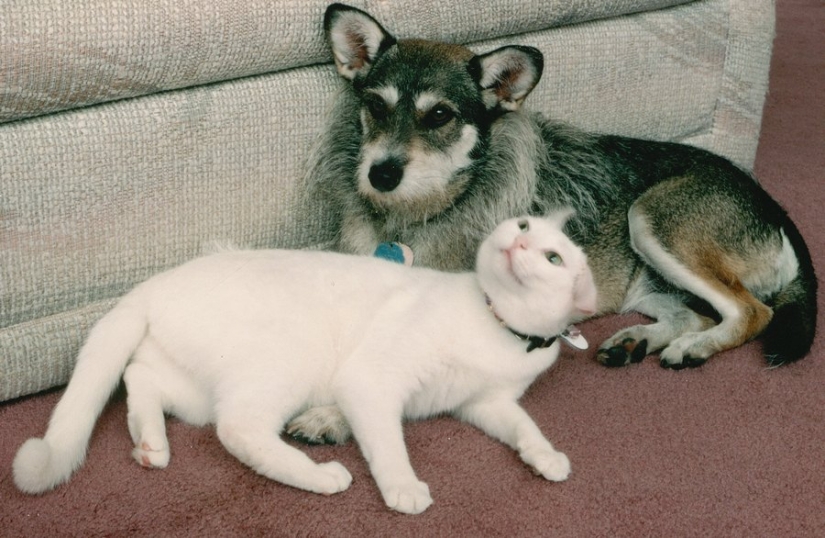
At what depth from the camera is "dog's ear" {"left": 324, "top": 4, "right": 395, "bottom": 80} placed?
1886mm

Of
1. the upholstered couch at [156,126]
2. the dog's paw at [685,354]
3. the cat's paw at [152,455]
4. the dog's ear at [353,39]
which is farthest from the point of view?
the dog's paw at [685,354]

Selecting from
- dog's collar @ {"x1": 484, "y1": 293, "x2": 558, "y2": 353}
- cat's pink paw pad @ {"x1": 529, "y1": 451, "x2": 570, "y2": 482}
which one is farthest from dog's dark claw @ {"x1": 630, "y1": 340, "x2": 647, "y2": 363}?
cat's pink paw pad @ {"x1": 529, "y1": 451, "x2": 570, "y2": 482}

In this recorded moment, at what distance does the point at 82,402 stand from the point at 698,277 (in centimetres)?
139

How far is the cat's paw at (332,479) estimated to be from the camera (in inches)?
58.2

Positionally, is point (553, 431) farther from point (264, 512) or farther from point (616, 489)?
point (264, 512)

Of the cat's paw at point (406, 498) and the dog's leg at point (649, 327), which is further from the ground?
the cat's paw at point (406, 498)

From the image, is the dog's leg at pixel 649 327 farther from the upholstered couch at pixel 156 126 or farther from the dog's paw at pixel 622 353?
the upholstered couch at pixel 156 126

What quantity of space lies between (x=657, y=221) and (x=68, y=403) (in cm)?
140

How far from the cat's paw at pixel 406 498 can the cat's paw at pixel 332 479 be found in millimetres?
74

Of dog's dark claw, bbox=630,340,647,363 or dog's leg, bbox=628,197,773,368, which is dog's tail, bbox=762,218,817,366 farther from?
dog's dark claw, bbox=630,340,647,363

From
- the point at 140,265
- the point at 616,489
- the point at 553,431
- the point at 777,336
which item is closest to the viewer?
the point at 616,489

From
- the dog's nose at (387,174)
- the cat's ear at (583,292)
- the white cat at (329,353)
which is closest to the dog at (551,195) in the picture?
the dog's nose at (387,174)

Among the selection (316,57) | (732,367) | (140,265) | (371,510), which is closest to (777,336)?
(732,367)

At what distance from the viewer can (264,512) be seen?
4.81 feet
